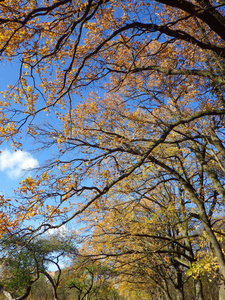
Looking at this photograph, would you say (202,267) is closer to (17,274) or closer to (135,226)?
(135,226)

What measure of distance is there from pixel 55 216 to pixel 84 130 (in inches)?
167

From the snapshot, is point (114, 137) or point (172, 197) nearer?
point (114, 137)

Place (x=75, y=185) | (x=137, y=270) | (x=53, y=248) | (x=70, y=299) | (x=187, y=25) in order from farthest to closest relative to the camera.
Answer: (x=70, y=299), (x=53, y=248), (x=137, y=270), (x=187, y=25), (x=75, y=185)

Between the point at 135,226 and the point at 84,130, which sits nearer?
the point at 84,130

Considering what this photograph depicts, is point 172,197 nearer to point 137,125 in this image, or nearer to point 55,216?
point 137,125

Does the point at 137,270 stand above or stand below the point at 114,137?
below

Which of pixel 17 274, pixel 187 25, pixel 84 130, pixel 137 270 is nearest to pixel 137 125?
pixel 84 130

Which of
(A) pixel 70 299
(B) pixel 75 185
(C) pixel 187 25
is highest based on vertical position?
(C) pixel 187 25

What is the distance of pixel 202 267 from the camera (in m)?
7.81

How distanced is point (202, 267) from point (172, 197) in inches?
195

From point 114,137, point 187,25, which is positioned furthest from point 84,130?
point 187,25

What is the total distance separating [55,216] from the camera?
5.03 m

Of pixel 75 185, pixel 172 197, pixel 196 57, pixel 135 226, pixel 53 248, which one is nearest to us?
pixel 75 185

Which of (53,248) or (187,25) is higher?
(187,25)
